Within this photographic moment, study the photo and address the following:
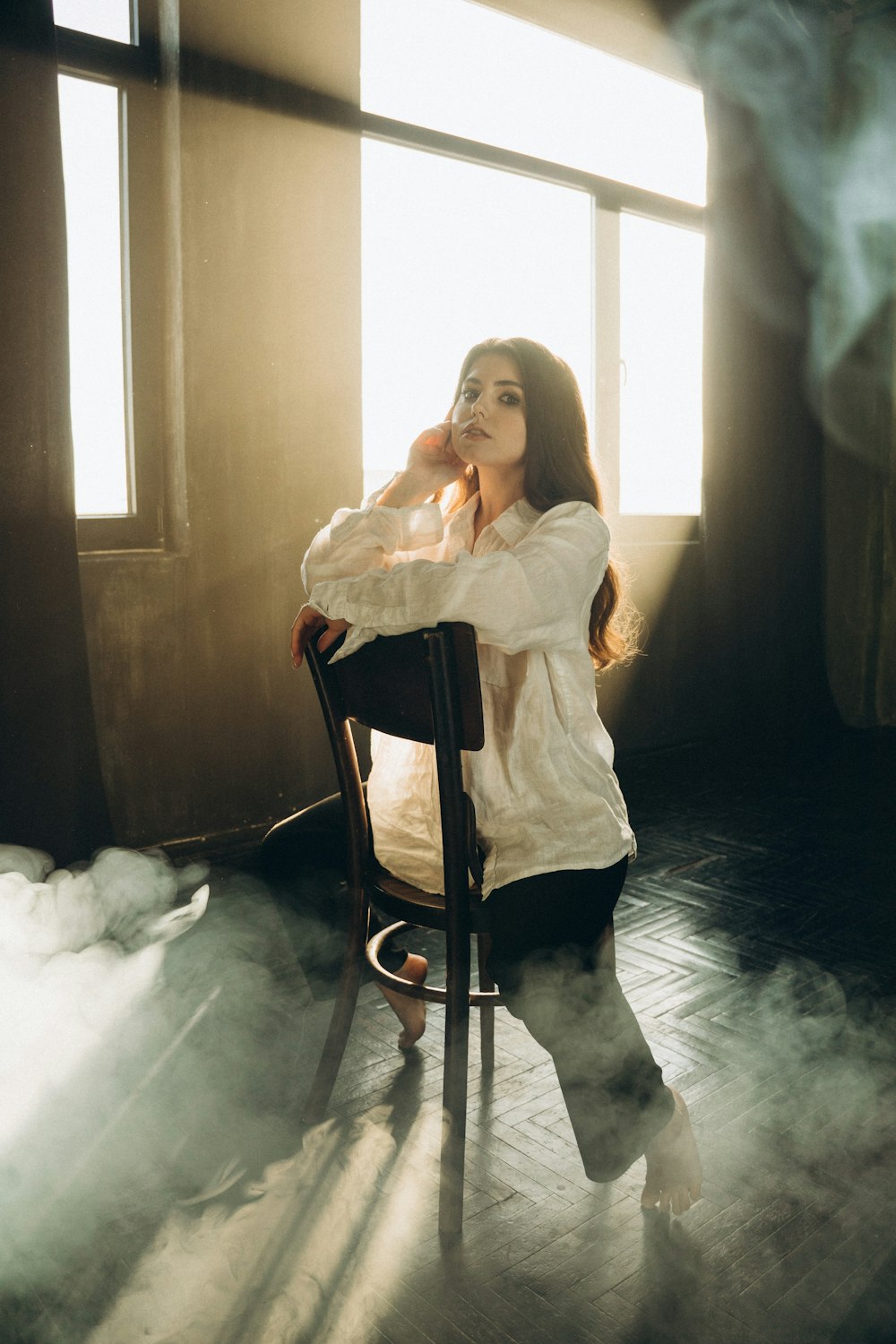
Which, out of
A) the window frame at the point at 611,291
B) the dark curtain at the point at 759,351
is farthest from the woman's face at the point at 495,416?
the dark curtain at the point at 759,351

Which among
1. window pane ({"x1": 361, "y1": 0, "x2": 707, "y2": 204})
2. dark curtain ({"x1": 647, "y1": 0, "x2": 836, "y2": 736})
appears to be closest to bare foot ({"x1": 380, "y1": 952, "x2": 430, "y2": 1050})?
window pane ({"x1": 361, "y1": 0, "x2": 707, "y2": 204})

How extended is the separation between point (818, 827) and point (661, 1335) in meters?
2.64

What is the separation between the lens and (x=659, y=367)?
521cm

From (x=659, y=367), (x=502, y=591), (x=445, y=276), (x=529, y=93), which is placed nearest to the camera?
(x=502, y=591)

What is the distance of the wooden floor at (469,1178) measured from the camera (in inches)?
55.5

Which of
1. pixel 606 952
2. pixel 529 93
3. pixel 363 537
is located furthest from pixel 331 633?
pixel 529 93

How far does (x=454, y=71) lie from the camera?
4.18m

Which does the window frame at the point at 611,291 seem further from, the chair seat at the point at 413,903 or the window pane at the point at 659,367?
the chair seat at the point at 413,903

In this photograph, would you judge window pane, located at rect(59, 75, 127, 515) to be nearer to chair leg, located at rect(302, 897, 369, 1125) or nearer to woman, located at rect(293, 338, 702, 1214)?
woman, located at rect(293, 338, 702, 1214)

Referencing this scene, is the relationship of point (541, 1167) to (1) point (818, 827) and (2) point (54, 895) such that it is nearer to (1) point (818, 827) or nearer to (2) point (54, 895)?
(2) point (54, 895)

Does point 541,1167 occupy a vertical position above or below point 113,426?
below

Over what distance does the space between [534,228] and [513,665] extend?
3.55 m

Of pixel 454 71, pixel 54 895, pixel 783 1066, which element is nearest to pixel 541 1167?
pixel 783 1066

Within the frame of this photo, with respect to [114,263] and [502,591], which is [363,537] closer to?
[502,591]
